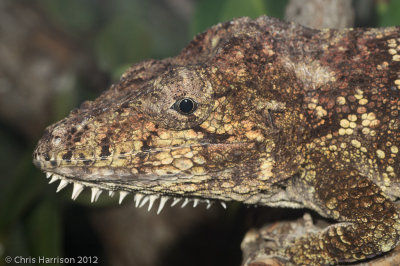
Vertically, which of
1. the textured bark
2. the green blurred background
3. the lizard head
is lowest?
the lizard head

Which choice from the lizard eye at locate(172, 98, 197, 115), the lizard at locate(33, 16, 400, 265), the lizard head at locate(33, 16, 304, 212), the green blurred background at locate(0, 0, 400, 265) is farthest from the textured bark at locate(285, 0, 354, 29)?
the lizard eye at locate(172, 98, 197, 115)

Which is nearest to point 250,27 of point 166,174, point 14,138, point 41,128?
point 166,174

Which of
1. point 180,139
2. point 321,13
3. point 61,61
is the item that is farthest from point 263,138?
point 61,61

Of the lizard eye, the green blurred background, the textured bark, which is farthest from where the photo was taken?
the green blurred background

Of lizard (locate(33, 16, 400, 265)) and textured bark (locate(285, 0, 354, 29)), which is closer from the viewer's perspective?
lizard (locate(33, 16, 400, 265))

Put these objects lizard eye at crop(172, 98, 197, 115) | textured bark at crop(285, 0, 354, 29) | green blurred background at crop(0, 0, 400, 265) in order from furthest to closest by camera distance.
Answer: green blurred background at crop(0, 0, 400, 265), textured bark at crop(285, 0, 354, 29), lizard eye at crop(172, 98, 197, 115)

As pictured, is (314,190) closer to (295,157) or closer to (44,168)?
(295,157)

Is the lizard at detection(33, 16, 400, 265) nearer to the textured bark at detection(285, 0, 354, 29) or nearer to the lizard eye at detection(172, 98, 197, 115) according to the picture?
the lizard eye at detection(172, 98, 197, 115)

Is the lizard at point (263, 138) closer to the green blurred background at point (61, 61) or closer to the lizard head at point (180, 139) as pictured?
the lizard head at point (180, 139)

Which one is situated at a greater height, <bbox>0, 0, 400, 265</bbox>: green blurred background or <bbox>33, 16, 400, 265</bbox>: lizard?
<bbox>0, 0, 400, 265</bbox>: green blurred background
